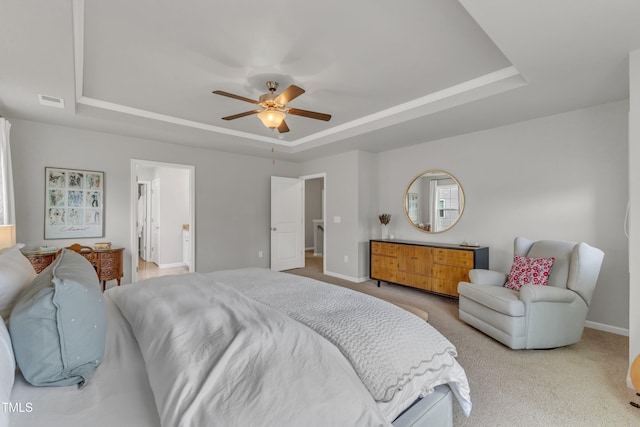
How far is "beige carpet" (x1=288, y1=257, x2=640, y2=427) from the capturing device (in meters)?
1.79

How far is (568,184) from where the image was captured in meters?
3.33

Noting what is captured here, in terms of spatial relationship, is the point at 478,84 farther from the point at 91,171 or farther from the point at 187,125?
the point at 91,171

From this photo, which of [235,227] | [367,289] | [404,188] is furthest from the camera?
[235,227]

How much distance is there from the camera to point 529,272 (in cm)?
297

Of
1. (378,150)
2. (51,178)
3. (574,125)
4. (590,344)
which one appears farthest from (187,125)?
(590,344)

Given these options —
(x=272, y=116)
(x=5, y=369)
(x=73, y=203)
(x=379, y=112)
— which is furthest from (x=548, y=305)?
(x=73, y=203)

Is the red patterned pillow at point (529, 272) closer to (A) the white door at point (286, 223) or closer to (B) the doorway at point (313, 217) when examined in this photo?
(A) the white door at point (286, 223)

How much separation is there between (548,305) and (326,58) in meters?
2.91

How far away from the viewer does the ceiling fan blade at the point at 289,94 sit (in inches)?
98.9

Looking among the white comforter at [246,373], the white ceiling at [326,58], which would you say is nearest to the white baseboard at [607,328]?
the white ceiling at [326,58]

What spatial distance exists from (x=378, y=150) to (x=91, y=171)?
14.5 ft

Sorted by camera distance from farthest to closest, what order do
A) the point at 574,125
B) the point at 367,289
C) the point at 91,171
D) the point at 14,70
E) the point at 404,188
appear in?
the point at 404,188, the point at 367,289, the point at 91,171, the point at 574,125, the point at 14,70

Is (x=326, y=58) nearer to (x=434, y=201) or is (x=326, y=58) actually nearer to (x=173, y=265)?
(x=434, y=201)

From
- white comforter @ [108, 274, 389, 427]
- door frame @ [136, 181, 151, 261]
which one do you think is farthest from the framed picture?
white comforter @ [108, 274, 389, 427]
